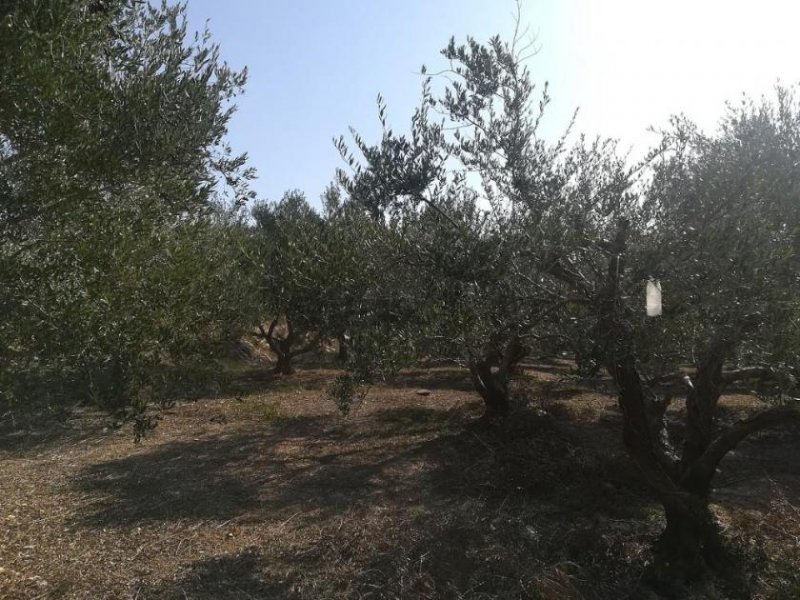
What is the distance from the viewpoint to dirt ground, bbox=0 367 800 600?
7016 millimetres

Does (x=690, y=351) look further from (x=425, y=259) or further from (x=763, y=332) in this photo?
(x=425, y=259)

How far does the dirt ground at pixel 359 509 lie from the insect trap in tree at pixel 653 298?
3.11 metres

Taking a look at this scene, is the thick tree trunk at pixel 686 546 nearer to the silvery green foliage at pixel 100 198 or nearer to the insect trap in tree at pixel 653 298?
the insect trap in tree at pixel 653 298

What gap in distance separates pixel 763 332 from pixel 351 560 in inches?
197

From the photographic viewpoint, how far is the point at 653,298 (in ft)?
18.3

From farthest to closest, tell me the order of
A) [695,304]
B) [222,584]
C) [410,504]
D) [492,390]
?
1. [492,390]
2. [410,504]
3. [222,584]
4. [695,304]

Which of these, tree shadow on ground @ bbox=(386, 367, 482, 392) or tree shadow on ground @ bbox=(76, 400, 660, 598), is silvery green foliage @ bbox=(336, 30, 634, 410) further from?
tree shadow on ground @ bbox=(386, 367, 482, 392)

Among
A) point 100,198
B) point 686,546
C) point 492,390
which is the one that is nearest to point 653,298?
point 686,546

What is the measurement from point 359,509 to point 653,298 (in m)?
5.54

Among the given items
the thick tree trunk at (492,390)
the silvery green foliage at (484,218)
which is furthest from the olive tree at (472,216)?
the thick tree trunk at (492,390)

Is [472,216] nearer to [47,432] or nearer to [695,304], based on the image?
[695,304]

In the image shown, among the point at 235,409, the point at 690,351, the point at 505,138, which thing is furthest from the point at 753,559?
the point at 235,409

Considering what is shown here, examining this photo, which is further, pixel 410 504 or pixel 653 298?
pixel 410 504

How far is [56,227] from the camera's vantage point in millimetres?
5555
